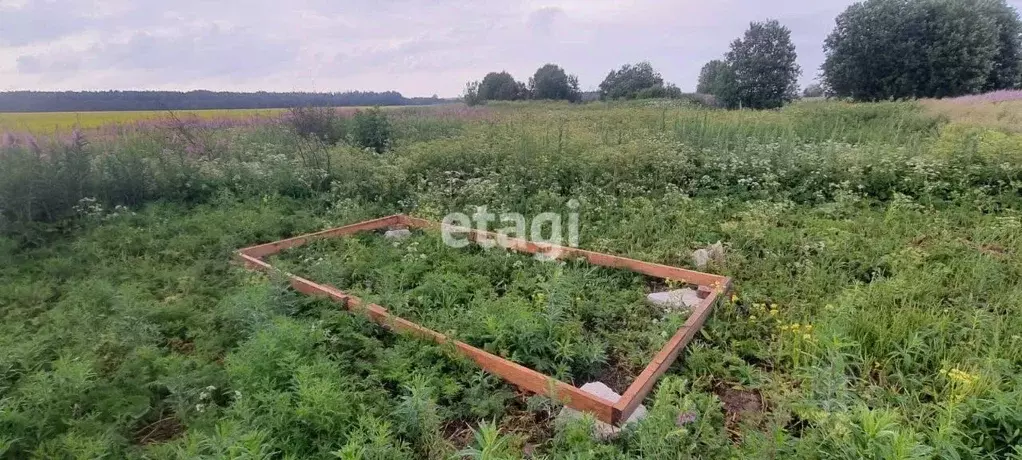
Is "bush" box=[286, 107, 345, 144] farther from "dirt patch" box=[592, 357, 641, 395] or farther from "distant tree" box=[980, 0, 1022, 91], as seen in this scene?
"distant tree" box=[980, 0, 1022, 91]

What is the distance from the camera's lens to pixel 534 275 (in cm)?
372

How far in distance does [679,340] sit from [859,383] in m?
0.86

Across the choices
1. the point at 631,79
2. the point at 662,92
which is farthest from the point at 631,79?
the point at 662,92

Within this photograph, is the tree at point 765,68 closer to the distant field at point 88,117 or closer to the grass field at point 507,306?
the grass field at point 507,306

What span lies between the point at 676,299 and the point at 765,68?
108 feet

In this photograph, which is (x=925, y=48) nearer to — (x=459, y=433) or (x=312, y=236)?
(x=312, y=236)

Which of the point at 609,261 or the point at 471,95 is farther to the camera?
the point at 471,95

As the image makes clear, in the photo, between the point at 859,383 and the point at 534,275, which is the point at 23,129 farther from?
the point at 859,383

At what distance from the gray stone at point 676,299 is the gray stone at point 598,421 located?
1.04 metres

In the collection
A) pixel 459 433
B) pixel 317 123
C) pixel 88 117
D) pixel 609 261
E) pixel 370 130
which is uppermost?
pixel 88 117

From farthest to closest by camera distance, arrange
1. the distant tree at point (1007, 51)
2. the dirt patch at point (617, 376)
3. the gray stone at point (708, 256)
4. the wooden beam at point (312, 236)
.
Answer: the distant tree at point (1007, 51) < the wooden beam at point (312, 236) < the gray stone at point (708, 256) < the dirt patch at point (617, 376)

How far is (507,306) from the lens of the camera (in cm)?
294

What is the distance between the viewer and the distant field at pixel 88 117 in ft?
19.7

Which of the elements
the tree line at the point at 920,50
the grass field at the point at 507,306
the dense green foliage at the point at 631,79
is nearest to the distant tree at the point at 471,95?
the tree line at the point at 920,50
